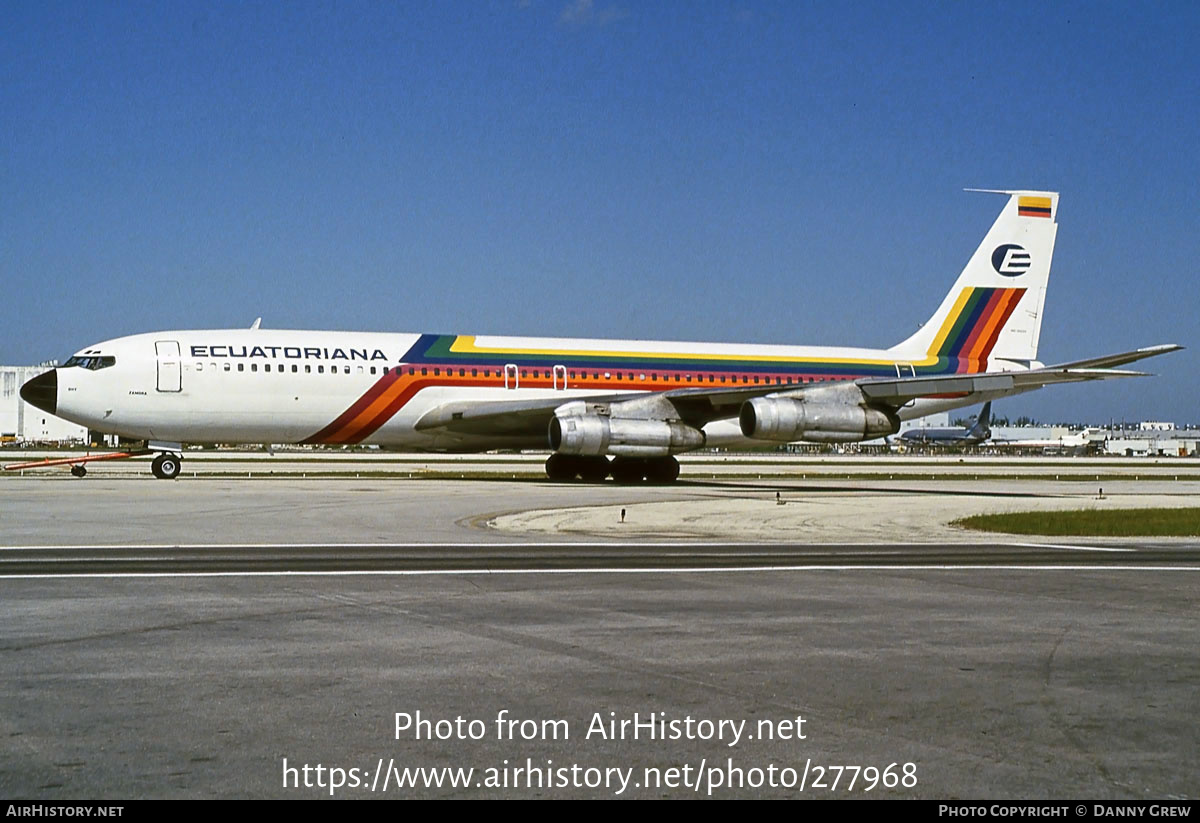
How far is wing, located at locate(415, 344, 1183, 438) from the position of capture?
104ft

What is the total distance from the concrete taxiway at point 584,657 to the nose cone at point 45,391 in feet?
52.3

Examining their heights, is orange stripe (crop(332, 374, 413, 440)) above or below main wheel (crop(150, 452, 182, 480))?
above

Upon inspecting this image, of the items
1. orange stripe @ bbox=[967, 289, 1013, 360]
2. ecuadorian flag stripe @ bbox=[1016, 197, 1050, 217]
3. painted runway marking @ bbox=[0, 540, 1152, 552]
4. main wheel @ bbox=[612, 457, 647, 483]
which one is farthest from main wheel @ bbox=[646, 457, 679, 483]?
painted runway marking @ bbox=[0, 540, 1152, 552]

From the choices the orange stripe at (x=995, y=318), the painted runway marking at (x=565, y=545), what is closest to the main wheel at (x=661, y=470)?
the orange stripe at (x=995, y=318)

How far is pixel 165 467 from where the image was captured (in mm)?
34000

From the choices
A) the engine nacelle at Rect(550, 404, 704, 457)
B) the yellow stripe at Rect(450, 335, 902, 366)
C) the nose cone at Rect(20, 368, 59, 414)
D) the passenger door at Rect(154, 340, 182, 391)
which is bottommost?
the engine nacelle at Rect(550, 404, 704, 457)

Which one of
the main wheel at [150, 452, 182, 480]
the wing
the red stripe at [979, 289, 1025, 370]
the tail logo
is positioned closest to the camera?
the wing

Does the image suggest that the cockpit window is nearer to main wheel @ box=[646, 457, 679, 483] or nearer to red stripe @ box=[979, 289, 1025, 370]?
main wheel @ box=[646, 457, 679, 483]

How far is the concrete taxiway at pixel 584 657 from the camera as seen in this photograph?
5734 millimetres

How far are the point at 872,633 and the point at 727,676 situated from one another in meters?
2.24

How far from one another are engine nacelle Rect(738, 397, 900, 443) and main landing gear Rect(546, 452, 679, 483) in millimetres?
4020

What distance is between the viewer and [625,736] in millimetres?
6188

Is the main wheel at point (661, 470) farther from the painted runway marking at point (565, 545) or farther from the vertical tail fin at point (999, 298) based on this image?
the painted runway marking at point (565, 545)
